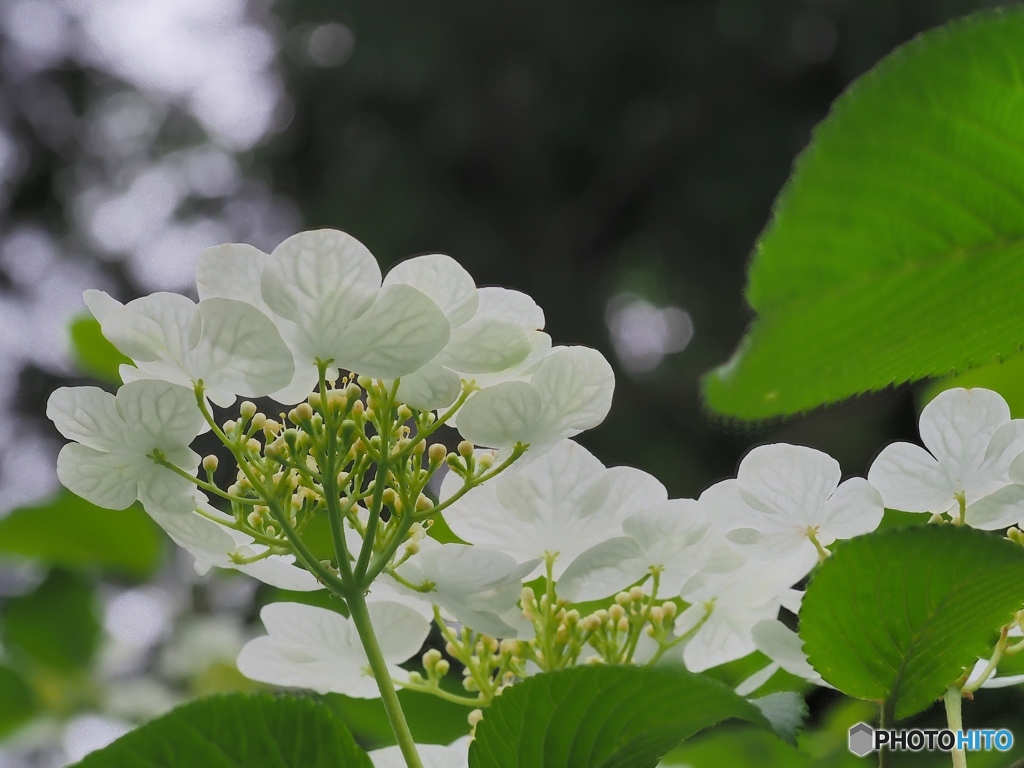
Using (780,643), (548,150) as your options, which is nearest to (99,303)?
(780,643)

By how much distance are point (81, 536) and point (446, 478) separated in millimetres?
611

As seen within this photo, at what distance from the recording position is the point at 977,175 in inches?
9.4

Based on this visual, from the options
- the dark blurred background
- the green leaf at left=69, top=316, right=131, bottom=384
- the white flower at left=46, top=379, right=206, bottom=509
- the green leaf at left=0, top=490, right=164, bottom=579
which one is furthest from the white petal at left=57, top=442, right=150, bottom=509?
the dark blurred background

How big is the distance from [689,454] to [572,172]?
1.42m

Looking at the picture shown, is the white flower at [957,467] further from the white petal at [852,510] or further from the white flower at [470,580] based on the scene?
the white flower at [470,580]

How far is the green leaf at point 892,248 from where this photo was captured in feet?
0.71

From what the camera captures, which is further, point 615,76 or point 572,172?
point 572,172

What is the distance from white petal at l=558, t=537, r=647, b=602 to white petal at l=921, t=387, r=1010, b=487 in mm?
91

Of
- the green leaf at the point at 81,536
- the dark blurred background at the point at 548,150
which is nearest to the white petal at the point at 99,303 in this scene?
the green leaf at the point at 81,536

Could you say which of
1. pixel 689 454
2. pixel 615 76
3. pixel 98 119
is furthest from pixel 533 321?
pixel 98 119

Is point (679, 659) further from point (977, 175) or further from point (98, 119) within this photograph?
point (98, 119)

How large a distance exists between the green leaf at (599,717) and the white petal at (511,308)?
98 millimetres

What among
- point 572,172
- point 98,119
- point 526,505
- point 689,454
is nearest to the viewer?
point 526,505

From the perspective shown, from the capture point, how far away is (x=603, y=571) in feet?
0.95
